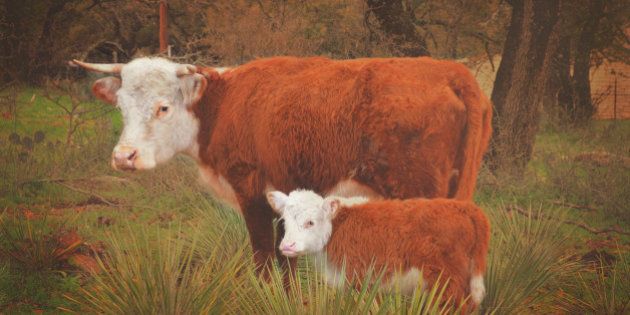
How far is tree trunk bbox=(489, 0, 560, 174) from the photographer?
4676 millimetres

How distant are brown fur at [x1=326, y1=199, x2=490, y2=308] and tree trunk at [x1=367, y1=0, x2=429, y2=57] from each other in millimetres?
1548

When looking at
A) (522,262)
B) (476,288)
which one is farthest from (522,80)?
(476,288)

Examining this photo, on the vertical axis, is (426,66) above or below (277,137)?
above

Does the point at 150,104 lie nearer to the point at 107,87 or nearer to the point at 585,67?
the point at 107,87

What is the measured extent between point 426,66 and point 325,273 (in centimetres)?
128

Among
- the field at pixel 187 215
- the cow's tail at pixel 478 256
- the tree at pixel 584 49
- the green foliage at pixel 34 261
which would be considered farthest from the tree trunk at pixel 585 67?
the green foliage at pixel 34 261

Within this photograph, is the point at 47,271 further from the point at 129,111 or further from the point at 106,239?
the point at 129,111

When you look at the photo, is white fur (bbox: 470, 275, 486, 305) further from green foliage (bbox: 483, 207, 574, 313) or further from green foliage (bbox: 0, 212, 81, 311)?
green foliage (bbox: 0, 212, 81, 311)

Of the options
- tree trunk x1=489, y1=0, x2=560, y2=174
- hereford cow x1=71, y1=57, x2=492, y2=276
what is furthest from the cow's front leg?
tree trunk x1=489, y1=0, x2=560, y2=174

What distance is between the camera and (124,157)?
3.63m

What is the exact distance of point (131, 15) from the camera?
181 inches

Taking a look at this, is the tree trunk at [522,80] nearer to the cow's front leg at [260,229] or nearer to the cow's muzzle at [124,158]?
the cow's front leg at [260,229]

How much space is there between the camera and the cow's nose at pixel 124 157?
142 inches

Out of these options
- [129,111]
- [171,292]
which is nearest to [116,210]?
[129,111]
